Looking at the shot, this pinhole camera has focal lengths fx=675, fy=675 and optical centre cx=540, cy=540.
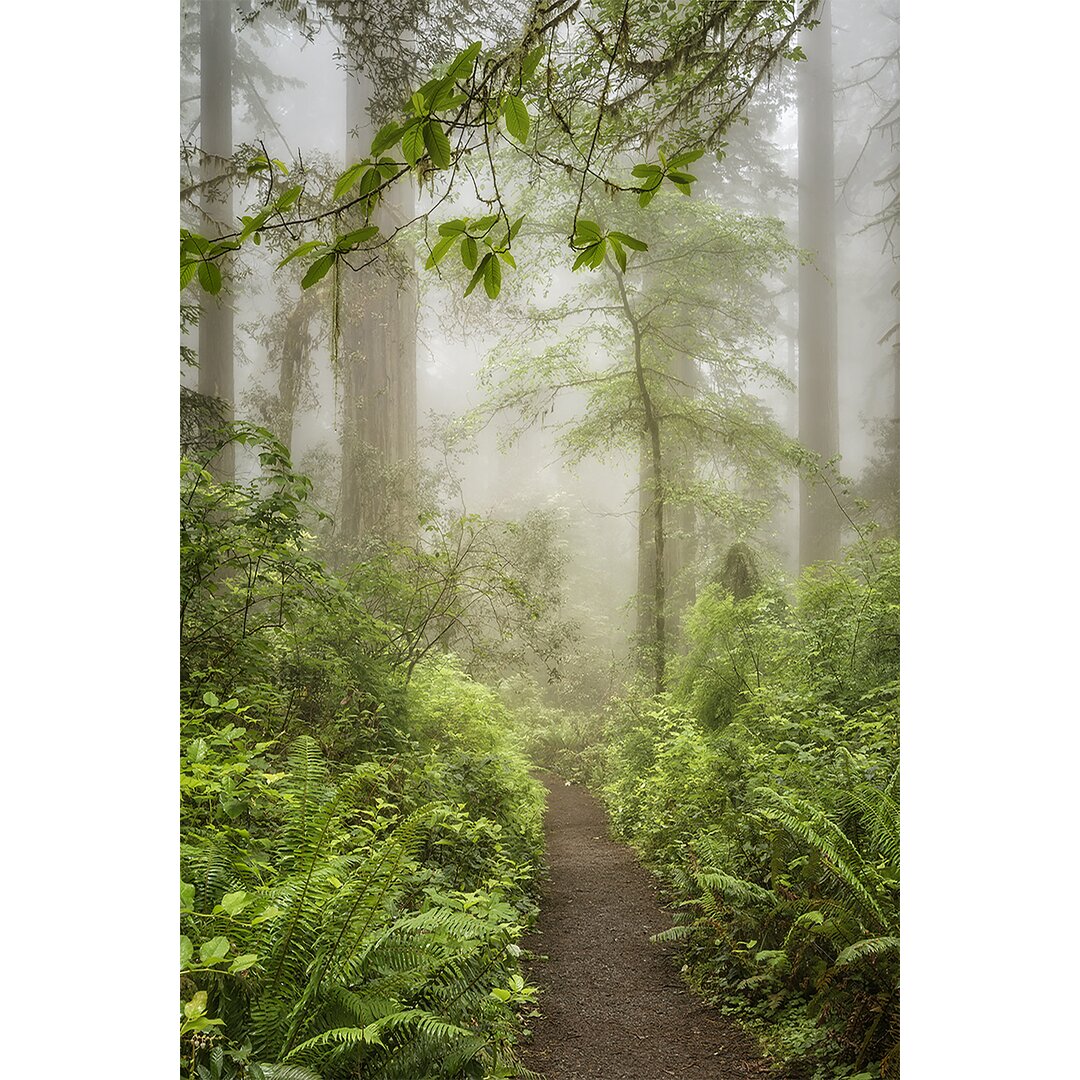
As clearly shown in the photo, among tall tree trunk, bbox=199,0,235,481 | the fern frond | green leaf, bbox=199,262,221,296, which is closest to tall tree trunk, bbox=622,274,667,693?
the fern frond

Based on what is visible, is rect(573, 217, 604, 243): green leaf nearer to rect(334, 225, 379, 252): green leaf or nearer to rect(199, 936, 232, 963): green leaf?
rect(334, 225, 379, 252): green leaf

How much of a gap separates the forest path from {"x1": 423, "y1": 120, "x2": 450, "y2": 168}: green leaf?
72.4 inches

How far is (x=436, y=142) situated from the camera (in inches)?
41.8

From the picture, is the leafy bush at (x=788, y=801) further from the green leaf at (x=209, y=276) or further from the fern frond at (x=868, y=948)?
the green leaf at (x=209, y=276)

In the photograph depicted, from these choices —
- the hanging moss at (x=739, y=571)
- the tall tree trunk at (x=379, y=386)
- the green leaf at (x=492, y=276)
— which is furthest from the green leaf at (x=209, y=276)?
the hanging moss at (x=739, y=571)

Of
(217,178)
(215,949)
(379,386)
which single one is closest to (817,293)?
(379,386)

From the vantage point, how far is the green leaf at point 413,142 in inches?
41.1

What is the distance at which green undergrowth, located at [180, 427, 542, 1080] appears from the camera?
1285mm

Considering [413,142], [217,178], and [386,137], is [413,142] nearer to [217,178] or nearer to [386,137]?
[386,137]
